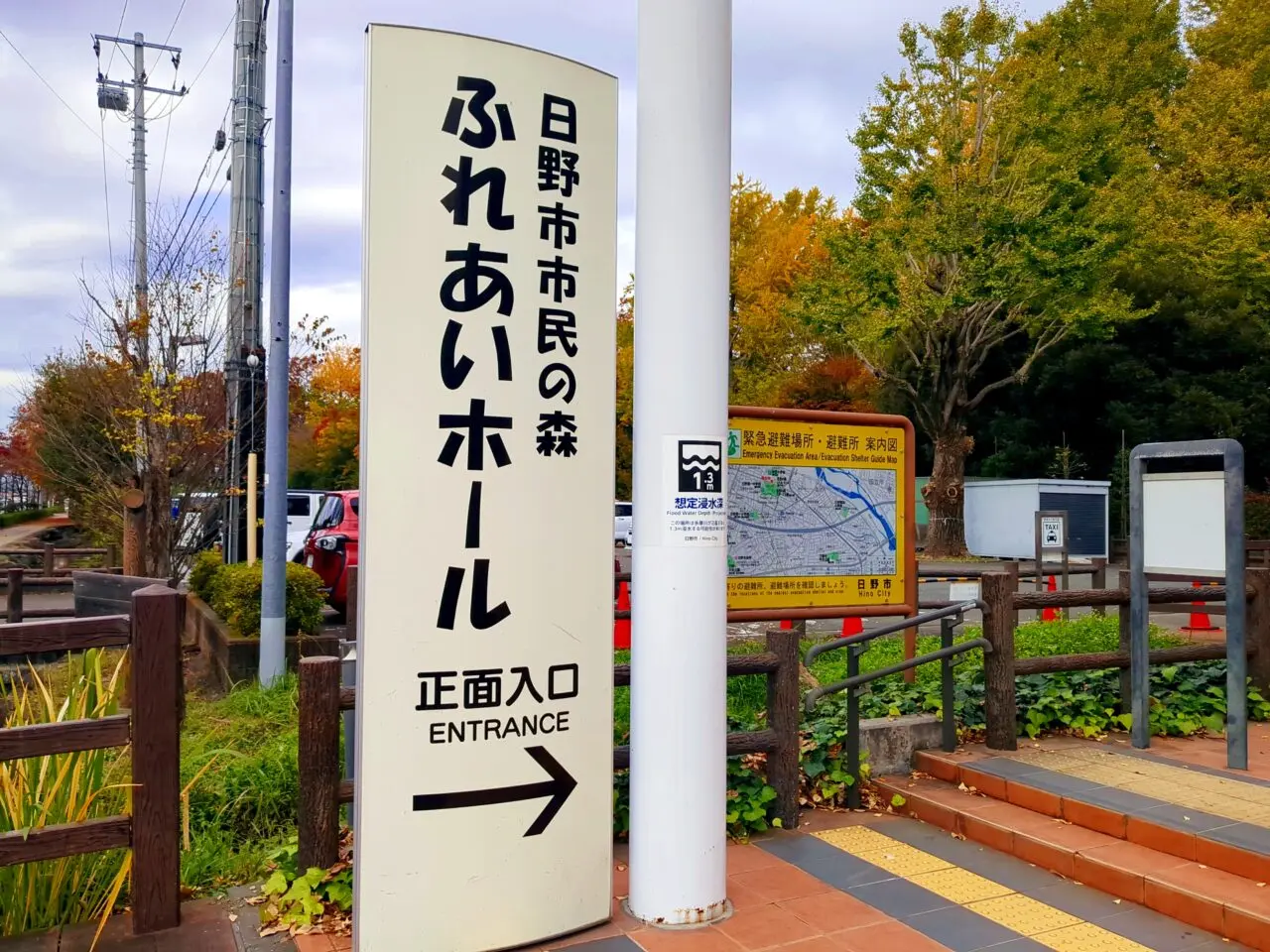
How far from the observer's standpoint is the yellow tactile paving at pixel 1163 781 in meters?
4.90

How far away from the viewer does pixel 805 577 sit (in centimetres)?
649

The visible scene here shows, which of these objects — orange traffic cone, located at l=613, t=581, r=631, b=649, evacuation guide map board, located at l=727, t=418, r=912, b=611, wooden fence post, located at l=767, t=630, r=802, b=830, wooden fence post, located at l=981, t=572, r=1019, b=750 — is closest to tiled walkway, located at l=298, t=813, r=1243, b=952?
wooden fence post, located at l=767, t=630, r=802, b=830

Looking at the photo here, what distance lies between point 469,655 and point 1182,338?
3171cm

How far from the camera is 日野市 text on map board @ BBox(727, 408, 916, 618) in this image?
6340 mm

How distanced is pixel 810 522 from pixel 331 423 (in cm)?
3108

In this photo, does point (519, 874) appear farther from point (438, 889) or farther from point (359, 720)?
point (359, 720)

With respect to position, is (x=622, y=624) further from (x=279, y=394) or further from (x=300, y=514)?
(x=300, y=514)

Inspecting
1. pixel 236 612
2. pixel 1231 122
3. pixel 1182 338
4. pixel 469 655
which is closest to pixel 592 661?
pixel 469 655

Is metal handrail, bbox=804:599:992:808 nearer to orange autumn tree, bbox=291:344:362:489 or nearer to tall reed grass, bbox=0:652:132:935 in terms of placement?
tall reed grass, bbox=0:652:132:935

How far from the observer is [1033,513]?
82.5 feet

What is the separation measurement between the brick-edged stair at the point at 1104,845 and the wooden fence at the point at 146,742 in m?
3.72

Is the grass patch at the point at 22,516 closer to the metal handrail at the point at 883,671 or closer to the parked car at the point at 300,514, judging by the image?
the parked car at the point at 300,514

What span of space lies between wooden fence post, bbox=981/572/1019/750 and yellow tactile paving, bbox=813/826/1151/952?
53.3 inches

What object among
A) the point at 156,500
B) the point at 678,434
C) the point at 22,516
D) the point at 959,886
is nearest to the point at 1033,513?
the point at 156,500
